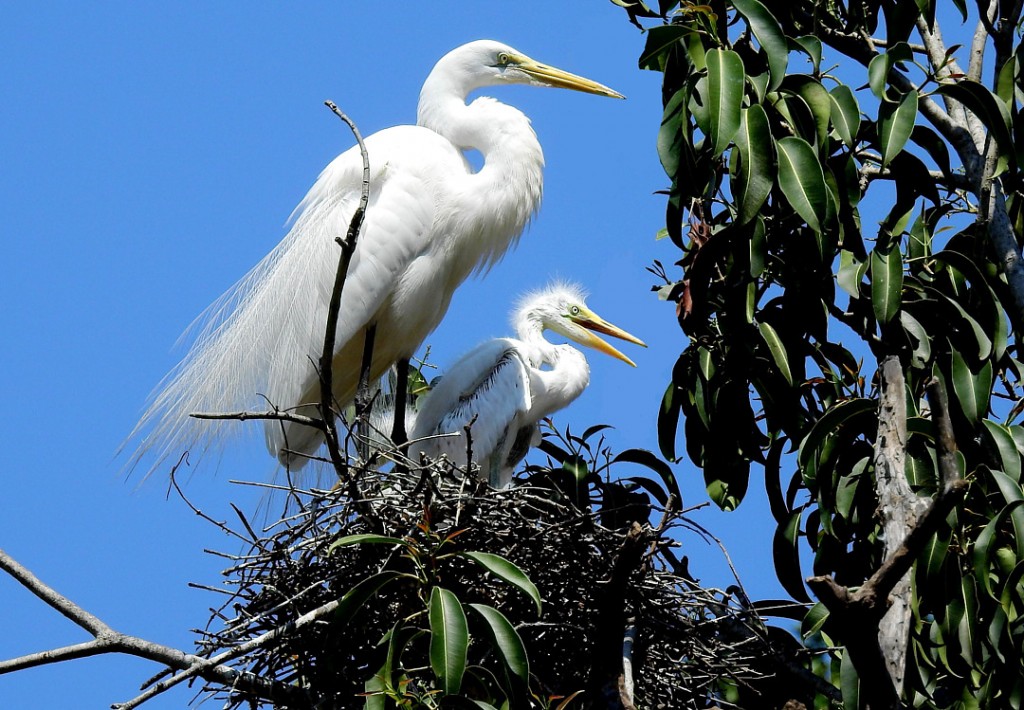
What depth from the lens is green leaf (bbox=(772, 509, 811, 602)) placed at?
3834 mm

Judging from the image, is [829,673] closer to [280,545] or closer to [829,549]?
[829,549]

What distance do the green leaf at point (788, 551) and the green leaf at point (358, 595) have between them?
3.86ft

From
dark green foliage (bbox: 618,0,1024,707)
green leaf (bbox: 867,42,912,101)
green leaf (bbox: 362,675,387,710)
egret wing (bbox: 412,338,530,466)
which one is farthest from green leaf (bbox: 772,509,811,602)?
egret wing (bbox: 412,338,530,466)

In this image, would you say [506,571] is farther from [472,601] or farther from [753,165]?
[753,165]

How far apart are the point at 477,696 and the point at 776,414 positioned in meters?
1.24

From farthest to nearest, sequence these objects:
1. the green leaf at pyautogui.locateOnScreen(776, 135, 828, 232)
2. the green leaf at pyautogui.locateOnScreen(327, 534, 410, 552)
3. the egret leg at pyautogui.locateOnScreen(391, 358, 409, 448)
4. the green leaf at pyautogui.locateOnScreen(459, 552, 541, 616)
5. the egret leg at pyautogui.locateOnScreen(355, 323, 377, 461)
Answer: the egret leg at pyautogui.locateOnScreen(391, 358, 409, 448)
the egret leg at pyautogui.locateOnScreen(355, 323, 377, 461)
the green leaf at pyautogui.locateOnScreen(776, 135, 828, 232)
the green leaf at pyautogui.locateOnScreen(327, 534, 410, 552)
the green leaf at pyautogui.locateOnScreen(459, 552, 541, 616)

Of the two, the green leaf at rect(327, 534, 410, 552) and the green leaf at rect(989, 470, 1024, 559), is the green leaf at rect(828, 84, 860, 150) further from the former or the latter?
the green leaf at rect(327, 534, 410, 552)

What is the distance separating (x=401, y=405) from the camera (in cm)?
520

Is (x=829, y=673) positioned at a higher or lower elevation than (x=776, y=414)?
lower

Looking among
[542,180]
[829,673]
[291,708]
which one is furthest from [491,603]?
[542,180]

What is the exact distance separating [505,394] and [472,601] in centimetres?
195

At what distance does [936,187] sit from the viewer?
13.3 ft

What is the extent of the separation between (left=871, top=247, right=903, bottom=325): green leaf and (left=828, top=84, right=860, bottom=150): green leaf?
0.31 metres

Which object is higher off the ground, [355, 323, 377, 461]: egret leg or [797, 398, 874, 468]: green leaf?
[355, 323, 377, 461]: egret leg
